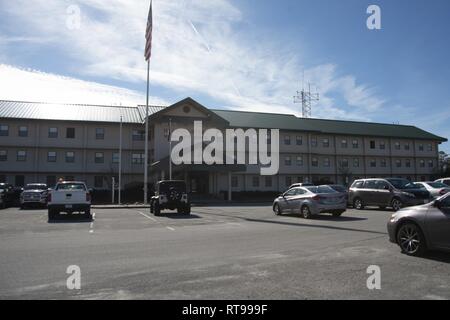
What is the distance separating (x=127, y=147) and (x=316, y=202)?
33.2 meters

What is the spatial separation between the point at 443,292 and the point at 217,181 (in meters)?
38.8

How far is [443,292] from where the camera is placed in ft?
19.9

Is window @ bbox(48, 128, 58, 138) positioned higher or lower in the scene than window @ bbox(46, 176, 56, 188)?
higher

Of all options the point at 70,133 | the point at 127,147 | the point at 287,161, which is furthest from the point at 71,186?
the point at 287,161

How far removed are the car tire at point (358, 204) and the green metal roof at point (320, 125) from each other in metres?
28.0

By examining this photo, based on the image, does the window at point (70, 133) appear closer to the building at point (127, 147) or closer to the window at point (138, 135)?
the building at point (127, 147)

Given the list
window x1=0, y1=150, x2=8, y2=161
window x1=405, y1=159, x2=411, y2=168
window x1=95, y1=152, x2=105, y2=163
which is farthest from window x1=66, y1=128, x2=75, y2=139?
window x1=405, y1=159, x2=411, y2=168

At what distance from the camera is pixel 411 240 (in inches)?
348

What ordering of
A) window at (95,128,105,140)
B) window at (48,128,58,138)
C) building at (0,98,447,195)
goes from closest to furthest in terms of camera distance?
building at (0,98,447,195)
window at (48,128,58,138)
window at (95,128,105,140)

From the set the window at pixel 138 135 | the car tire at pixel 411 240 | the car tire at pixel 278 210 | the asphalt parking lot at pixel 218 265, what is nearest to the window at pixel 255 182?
the window at pixel 138 135

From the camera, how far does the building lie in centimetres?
4447

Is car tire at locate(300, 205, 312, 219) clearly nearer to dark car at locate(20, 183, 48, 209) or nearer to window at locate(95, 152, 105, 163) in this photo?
dark car at locate(20, 183, 48, 209)

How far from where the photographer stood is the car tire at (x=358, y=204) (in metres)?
24.0
